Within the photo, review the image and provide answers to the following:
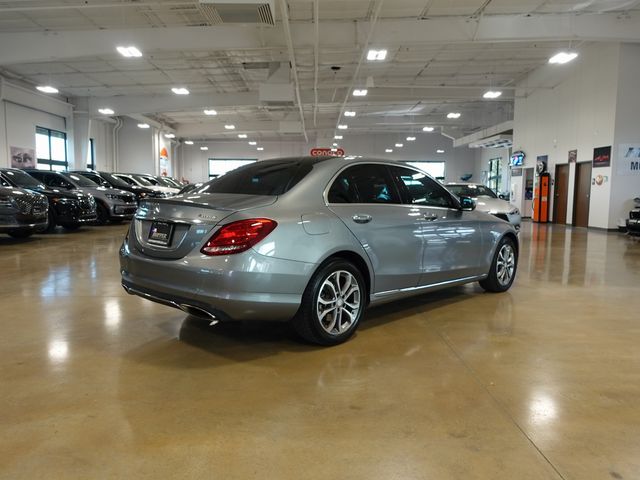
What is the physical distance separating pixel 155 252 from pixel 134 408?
1.09 metres

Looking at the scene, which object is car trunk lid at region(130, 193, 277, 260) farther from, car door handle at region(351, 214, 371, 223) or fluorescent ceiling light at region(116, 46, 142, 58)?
fluorescent ceiling light at region(116, 46, 142, 58)

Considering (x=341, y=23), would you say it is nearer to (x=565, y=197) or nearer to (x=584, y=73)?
(x=584, y=73)

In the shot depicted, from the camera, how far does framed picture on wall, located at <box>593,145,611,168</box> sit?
13.8 m

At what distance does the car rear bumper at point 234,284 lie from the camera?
2.88m

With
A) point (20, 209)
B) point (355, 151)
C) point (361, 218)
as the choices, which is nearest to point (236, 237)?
point (361, 218)

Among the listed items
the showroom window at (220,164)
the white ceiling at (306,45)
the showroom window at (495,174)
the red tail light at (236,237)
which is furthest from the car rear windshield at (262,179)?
the showroom window at (220,164)

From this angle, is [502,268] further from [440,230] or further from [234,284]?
[234,284]

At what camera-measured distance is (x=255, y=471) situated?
1937 millimetres

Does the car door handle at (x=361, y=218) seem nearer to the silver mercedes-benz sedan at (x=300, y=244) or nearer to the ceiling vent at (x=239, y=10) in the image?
the silver mercedes-benz sedan at (x=300, y=244)

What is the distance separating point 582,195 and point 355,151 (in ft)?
71.4

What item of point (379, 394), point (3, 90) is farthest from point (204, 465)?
point (3, 90)

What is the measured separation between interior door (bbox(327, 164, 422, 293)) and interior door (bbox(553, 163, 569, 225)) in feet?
49.3

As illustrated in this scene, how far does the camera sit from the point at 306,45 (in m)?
12.1

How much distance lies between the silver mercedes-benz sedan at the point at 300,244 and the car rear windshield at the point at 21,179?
7617 mm
